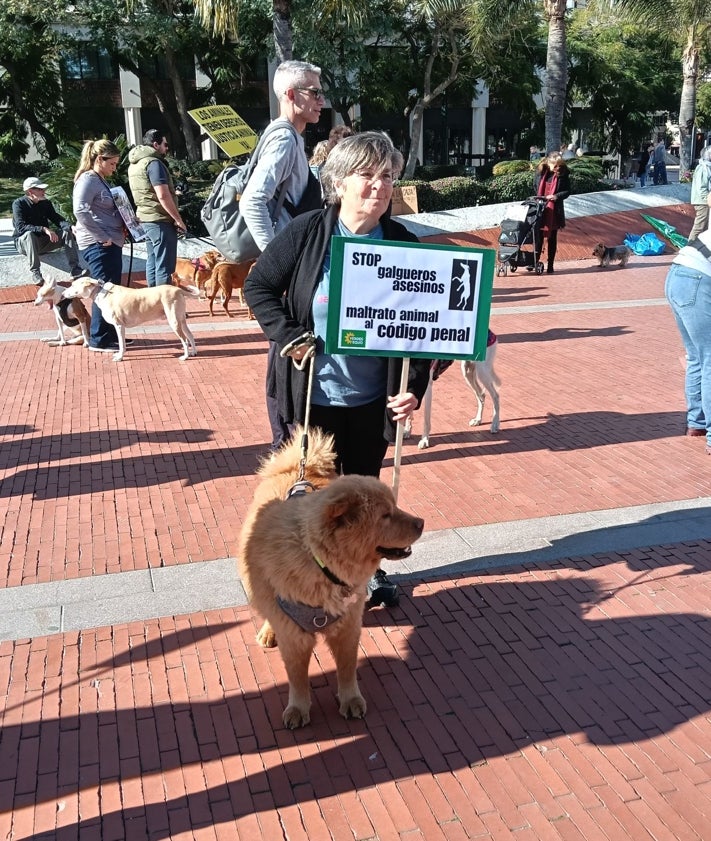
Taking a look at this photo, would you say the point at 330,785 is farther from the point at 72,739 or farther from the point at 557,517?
the point at 557,517

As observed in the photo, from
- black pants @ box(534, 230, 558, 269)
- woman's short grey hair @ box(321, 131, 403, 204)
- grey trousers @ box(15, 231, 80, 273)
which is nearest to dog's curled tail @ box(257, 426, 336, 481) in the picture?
woman's short grey hair @ box(321, 131, 403, 204)

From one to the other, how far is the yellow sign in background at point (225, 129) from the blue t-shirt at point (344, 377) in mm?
8230

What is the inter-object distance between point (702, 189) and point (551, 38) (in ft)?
43.3

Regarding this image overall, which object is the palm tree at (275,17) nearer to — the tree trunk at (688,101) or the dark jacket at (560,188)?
the dark jacket at (560,188)

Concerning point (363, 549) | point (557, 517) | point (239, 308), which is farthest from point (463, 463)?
point (239, 308)

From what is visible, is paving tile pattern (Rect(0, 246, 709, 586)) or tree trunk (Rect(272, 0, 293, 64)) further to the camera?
tree trunk (Rect(272, 0, 293, 64))

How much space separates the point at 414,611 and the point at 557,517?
1.50 meters

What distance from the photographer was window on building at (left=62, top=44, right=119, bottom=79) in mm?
33219

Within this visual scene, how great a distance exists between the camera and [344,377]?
3.67m

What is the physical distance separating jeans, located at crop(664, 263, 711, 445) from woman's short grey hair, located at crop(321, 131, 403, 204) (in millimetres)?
3582

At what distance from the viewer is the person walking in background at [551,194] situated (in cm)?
1486

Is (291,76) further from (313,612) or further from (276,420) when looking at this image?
(313,612)

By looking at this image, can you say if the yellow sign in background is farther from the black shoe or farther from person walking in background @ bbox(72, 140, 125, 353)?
the black shoe

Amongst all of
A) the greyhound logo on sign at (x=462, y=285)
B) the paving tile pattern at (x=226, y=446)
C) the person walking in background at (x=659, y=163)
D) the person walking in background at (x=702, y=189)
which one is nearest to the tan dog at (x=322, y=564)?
the greyhound logo on sign at (x=462, y=285)
